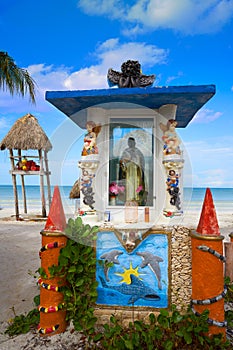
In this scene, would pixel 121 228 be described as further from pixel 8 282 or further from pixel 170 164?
pixel 8 282

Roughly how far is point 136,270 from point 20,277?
Result: 3.06m

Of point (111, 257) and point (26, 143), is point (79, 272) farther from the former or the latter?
point (26, 143)

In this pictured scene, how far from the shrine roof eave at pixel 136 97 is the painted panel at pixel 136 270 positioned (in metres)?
1.66

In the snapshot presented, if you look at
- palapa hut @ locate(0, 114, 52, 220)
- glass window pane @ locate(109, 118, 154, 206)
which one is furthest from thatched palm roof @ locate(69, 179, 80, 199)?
palapa hut @ locate(0, 114, 52, 220)

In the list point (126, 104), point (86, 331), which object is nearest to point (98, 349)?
point (86, 331)

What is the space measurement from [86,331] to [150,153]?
91.0 inches

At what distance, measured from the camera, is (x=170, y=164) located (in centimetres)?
→ 372

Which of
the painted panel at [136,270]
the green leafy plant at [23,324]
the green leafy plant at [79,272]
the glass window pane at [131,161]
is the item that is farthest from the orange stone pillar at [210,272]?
the green leafy plant at [23,324]

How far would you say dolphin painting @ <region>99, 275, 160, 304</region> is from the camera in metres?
3.43

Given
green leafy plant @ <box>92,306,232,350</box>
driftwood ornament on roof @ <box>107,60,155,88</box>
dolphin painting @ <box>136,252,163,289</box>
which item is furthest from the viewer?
driftwood ornament on roof @ <box>107,60,155,88</box>

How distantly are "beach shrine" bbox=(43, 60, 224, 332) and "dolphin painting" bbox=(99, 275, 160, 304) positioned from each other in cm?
1

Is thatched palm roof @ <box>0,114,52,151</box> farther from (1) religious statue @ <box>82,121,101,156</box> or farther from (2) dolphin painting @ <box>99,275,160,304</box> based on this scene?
(2) dolphin painting @ <box>99,275,160,304</box>

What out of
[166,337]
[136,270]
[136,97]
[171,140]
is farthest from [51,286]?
[136,97]

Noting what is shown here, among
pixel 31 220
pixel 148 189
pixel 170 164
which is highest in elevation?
pixel 170 164
